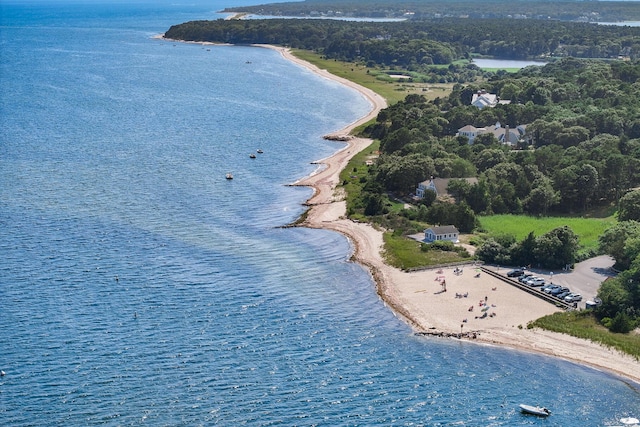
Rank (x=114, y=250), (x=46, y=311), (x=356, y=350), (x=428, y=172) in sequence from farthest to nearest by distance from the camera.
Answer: (x=428, y=172), (x=114, y=250), (x=46, y=311), (x=356, y=350)

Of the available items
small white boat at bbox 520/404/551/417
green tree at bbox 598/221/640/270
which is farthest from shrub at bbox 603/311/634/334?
small white boat at bbox 520/404/551/417

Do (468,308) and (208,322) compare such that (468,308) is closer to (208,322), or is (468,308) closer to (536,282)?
(536,282)

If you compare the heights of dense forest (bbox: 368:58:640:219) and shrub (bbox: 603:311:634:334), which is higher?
dense forest (bbox: 368:58:640:219)

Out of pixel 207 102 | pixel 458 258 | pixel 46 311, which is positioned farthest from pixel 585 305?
pixel 207 102

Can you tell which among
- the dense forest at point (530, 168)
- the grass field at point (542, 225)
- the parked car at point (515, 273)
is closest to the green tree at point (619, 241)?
the dense forest at point (530, 168)

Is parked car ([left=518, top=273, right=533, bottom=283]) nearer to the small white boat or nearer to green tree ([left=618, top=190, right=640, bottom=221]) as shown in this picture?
green tree ([left=618, top=190, right=640, bottom=221])

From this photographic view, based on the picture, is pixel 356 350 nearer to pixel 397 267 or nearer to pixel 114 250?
pixel 397 267
